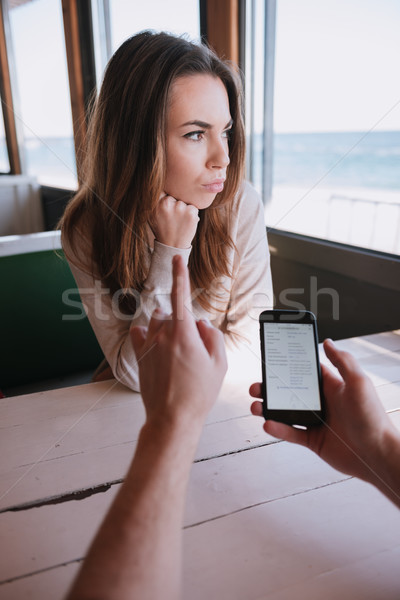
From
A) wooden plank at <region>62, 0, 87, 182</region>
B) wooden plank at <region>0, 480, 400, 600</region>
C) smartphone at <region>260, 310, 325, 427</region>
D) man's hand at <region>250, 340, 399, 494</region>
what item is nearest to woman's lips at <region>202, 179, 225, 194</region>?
smartphone at <region>260, 310, 325, 427</region>

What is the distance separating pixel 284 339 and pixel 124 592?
490 mm

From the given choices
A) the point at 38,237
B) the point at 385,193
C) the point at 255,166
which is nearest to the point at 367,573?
the point at 38,237

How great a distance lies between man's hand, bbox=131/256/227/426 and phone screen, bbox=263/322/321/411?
0.81 ft

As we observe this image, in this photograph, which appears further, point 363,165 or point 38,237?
point 363,165

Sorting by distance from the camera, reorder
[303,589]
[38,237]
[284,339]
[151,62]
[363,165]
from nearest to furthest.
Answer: [303,589] < [284,339] < [151,62] < [38,237] < [363,165]

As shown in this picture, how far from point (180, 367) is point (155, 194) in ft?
2.32

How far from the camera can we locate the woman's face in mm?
1020

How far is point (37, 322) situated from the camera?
5.22ft

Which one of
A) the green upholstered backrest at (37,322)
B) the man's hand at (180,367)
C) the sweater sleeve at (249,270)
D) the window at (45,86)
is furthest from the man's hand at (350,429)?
the window at (45,86)

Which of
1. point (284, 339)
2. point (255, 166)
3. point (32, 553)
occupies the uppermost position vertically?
point (255, 166)

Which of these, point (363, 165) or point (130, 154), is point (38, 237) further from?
point (363, 165)

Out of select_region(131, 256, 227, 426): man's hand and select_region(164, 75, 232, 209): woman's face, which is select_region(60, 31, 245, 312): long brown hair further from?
select_region(131, 256, 227, 426): man's hand

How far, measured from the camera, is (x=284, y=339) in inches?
29.5

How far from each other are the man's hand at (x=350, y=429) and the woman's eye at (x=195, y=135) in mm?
647
